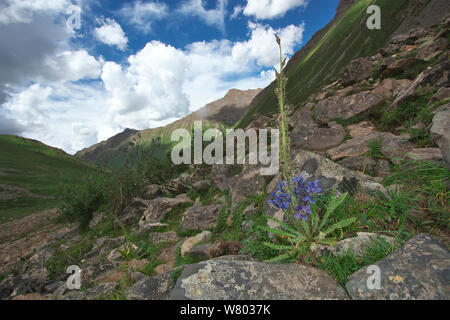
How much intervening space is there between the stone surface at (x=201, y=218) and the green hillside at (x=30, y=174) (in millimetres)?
12400

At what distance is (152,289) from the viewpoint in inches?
114

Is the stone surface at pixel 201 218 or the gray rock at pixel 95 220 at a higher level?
the stone surface at pixel 201 218

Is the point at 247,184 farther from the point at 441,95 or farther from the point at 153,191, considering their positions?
the point at 153,191

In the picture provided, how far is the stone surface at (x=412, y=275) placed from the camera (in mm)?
1968

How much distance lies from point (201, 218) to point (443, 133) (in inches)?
261

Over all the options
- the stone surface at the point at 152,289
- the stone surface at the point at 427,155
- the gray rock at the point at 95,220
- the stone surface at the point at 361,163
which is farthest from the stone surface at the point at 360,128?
the gray rock at the point at 95,220

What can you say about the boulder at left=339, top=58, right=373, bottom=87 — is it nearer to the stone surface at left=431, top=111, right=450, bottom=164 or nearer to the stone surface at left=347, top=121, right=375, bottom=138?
the stone surface at left=347, top=121, right=375, bottom=138

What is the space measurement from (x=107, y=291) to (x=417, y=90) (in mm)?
10446

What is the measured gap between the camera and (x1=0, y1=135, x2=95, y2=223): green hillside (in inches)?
1650

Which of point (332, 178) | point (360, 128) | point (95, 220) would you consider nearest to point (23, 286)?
point (95, 220)

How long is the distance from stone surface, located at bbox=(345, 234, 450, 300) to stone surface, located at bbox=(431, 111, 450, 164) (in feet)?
6.13

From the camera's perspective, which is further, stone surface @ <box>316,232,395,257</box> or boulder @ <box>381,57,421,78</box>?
boulder @ <box>381,57,421,78</box>

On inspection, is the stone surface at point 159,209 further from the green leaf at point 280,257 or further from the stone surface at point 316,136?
the green leaf at point 280,257

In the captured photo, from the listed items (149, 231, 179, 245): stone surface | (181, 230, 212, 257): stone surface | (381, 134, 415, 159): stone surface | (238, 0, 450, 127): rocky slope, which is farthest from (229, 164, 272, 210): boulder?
(238, 0, 450, 127): rocky slope
